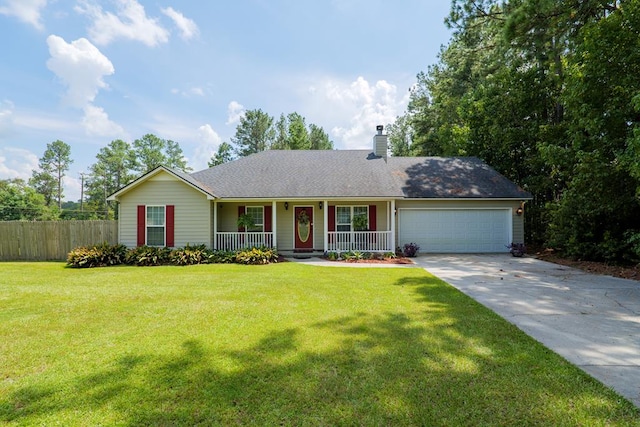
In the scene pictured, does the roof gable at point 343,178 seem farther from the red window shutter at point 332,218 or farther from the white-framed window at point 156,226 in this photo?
the white-framed window at point 156,226

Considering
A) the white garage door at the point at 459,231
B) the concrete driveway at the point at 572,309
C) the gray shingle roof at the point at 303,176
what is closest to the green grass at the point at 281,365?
the concrete driveway at the point at 572,309

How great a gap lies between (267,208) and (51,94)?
13.8 metres

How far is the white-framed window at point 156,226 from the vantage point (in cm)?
1208

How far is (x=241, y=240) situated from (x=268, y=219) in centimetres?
149

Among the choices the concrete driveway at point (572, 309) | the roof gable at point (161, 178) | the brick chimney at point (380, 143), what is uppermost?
the brick chimney at point (380, 143)

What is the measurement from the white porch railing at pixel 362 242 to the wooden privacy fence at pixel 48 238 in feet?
30.8

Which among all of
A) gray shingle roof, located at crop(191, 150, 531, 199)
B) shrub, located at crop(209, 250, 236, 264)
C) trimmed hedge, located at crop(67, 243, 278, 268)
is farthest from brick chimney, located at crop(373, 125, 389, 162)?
shrub, located at crop(209, 250, 236, 264)

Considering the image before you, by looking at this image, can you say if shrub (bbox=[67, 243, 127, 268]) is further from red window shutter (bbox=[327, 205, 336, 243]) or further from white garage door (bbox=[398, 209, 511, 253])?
white garage door (bbox=[398, 209, 511, 253])

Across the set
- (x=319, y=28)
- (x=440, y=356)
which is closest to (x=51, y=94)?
(x=319, y=28)

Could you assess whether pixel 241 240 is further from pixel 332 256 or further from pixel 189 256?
pixel 332 256

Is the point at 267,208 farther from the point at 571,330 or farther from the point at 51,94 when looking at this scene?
the point at 51,94

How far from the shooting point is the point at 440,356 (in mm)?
3438

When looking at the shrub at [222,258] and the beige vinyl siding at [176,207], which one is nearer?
the shrub at [222,258]

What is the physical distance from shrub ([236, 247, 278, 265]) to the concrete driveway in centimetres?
557
